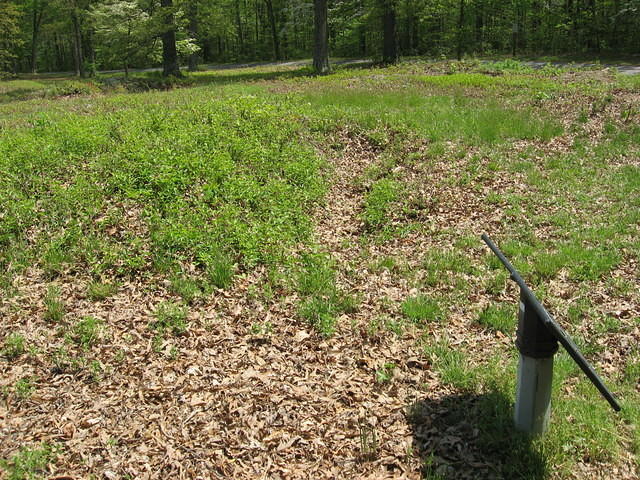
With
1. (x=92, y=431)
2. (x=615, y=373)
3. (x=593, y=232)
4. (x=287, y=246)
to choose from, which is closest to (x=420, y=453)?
→ (x=615, y=373)

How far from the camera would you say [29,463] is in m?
4.30

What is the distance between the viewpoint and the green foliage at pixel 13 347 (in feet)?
18.8

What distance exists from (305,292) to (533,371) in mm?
3574

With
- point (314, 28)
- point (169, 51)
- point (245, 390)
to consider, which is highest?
point (314, 28)

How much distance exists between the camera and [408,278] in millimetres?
7609

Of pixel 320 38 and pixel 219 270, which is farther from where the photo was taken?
pixel 320 38

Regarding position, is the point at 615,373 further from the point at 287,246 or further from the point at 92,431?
the point at 92,431

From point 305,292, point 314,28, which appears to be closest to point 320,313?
point 305,292

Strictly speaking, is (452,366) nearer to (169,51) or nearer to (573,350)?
(573,350)

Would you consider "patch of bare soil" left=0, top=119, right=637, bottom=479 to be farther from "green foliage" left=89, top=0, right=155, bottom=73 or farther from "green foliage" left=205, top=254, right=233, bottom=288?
"green foliage" left=89, top=0, right=155, bottom=73

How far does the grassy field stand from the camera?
4.57m

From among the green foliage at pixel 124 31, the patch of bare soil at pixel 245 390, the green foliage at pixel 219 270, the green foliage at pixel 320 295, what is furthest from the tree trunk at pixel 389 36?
the green foliage at pixel 219 270

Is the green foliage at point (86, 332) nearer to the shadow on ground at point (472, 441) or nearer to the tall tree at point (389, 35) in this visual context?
the shadow on ground at point (472, 441)

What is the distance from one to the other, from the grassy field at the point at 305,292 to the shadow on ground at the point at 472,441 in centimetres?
2
